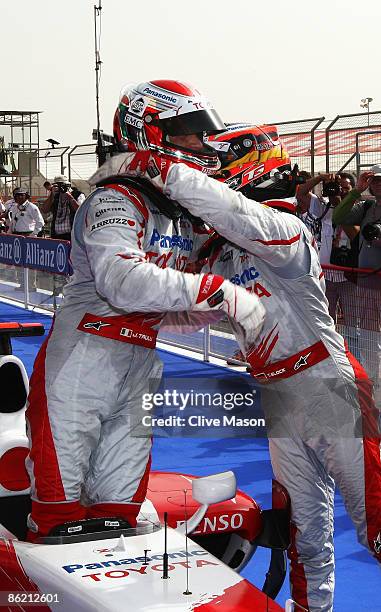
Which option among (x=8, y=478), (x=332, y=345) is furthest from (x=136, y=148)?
(x=8, y=478)

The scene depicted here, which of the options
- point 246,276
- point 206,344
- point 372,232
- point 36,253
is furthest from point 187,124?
point 36,253

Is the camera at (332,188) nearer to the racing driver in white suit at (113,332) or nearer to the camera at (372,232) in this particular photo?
the camera at (372,232)

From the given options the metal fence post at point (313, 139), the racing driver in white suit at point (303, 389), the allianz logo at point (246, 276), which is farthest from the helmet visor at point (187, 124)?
the metal fence post at point (313, 139)

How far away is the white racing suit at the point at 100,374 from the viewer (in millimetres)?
2969

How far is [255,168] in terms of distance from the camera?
11.7 ft

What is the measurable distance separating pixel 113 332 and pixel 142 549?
0.71 metres

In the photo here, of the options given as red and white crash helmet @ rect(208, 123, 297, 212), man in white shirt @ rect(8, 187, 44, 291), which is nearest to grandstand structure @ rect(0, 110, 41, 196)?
man in white shirt @ rect(8, 187, 44, 291)

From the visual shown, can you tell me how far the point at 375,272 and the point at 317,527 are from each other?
128 inches

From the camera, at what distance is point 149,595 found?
2502 mm

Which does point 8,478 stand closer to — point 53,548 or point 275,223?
point 53,548

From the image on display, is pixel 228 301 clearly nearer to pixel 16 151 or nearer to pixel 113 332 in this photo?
pixel 113 332

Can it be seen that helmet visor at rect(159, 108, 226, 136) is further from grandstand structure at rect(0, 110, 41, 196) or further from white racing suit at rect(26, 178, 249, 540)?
grandstand structure at rect(0, 110, 41, 196)

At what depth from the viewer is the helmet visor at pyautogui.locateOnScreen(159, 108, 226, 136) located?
3.24 metres

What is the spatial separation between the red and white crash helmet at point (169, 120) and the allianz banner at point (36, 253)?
7.72 meters
